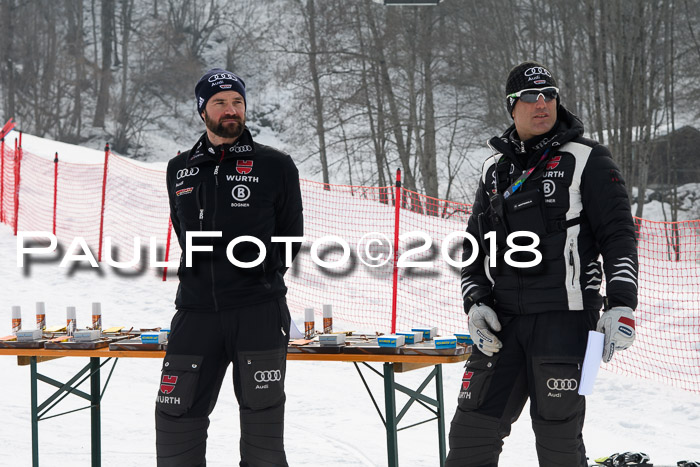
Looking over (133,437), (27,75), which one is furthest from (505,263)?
(27,75)

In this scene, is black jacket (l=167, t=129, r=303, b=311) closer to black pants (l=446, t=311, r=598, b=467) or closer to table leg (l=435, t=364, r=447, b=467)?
black pants (l=446, t=311, r=598, b=467)

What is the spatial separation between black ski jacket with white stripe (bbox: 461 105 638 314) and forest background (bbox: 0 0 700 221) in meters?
18.7

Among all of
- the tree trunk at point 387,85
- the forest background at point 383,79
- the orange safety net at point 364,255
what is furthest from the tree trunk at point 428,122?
the orange safety net at point 364,255

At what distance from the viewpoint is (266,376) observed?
3.60 metres

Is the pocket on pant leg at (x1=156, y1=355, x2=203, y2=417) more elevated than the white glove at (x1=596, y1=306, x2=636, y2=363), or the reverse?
the white glove at (x1=596, y1=306, x2=636, y2=363)

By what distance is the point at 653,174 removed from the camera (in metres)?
29.5

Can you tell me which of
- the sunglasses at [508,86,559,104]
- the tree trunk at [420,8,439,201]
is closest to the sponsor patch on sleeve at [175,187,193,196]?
the sunglasses at [508,86,559,104]

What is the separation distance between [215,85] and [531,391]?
6.32 ft

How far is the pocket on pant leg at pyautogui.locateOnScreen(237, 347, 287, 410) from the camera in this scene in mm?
3584

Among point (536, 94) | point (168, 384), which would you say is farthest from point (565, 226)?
point (168, 384)

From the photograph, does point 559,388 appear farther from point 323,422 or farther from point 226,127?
point 323,422

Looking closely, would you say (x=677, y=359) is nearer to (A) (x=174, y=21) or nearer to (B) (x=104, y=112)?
(B) (x=104, y=112)

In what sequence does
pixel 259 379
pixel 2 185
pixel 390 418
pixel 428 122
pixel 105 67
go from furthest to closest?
pixel 105 67, pixel 428 122, pixel 2 185, pixel 390 418, pixel 259 379

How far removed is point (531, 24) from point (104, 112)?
20324 mm
